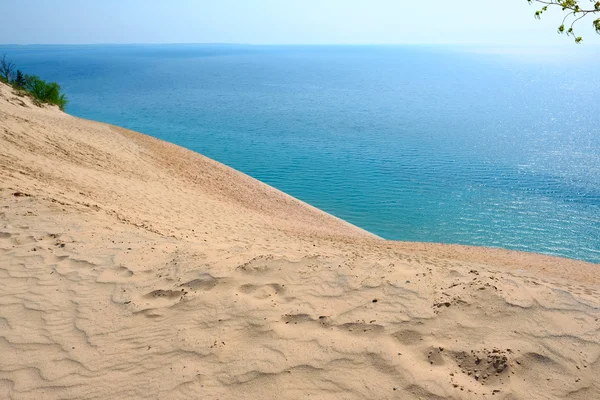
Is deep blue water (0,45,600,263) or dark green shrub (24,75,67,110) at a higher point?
dark green shrub (24,75,67,110)

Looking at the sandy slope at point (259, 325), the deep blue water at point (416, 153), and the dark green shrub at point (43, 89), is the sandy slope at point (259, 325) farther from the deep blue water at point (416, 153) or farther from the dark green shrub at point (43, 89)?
the dark green shrub at point (43, 89)

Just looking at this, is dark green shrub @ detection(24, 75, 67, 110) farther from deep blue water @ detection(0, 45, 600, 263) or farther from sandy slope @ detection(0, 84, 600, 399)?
sandy slope @ detection(0, 84, 600, 399)

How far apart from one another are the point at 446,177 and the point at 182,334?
29.4 m

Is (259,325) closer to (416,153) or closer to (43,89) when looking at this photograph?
(416,153)

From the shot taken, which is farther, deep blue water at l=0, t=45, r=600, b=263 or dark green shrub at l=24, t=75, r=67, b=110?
dark green shrub at l=24, t=75, r=67, b=110

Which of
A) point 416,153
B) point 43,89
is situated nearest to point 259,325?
point 416,153

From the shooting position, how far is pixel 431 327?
517 cm

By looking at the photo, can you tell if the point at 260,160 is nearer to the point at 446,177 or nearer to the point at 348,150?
the point at 348,150

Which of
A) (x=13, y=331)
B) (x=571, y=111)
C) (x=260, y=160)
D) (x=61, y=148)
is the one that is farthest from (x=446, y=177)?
(x=571, y=111)

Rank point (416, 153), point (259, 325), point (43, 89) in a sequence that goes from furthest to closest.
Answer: point (416, 153), point (43, 89), point (259, 325)

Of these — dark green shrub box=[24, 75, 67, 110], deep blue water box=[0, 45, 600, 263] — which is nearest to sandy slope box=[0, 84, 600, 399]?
deep blue water box=[0, 45, 600, 263]

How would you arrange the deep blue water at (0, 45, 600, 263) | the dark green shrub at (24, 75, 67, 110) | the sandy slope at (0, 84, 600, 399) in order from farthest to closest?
the dark green shrub at (24, 75, 67, 110)
the deep blue water at (0, 45, 600, 263)
the sandy slope at (0, 84, 600, 399)

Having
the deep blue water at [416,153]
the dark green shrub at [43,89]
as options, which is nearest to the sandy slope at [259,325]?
the deep blue water at [416,153]

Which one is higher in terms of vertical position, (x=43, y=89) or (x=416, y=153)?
(x=43, y=89)
